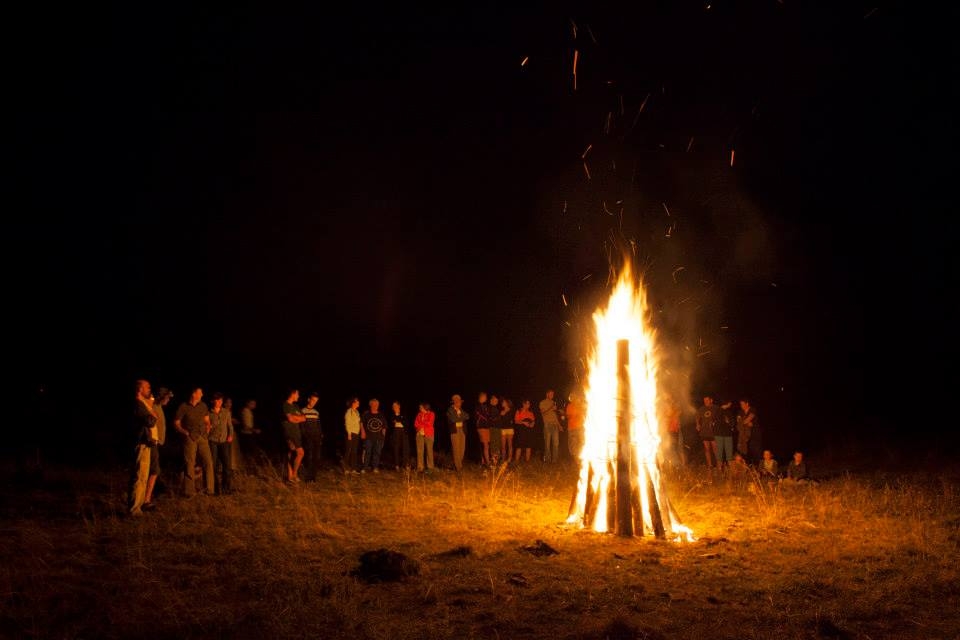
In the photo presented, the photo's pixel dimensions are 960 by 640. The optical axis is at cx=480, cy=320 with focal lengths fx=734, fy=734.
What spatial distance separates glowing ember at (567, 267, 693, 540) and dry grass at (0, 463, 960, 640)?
18.6 inches

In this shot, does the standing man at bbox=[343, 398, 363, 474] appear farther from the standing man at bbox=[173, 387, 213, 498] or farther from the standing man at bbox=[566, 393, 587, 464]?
the standing man at bbox=[566, 393, 587, 464]

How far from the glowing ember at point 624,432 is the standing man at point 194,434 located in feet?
19.6

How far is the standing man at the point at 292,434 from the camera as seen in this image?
13.9 meters

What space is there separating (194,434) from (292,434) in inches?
98.4

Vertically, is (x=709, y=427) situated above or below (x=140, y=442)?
below

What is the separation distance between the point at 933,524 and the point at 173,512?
10603 millimetres

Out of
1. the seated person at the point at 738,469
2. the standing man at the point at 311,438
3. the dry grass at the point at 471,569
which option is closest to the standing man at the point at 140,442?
the dry grass at the point at 471,569

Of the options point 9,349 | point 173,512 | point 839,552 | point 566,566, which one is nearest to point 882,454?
point 839,552

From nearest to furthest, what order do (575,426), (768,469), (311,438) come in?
(311,438) < (768,469) < (575,426)

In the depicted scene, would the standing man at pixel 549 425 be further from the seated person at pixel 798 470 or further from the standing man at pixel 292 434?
the standing man at pixel 292 434

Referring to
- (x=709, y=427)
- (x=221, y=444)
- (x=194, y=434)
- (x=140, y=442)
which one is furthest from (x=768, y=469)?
(x=140, y=442)

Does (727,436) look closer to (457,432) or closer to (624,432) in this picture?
(457,432)

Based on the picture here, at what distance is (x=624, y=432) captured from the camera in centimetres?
970

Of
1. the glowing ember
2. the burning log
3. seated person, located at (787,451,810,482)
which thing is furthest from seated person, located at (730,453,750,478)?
the burning log
